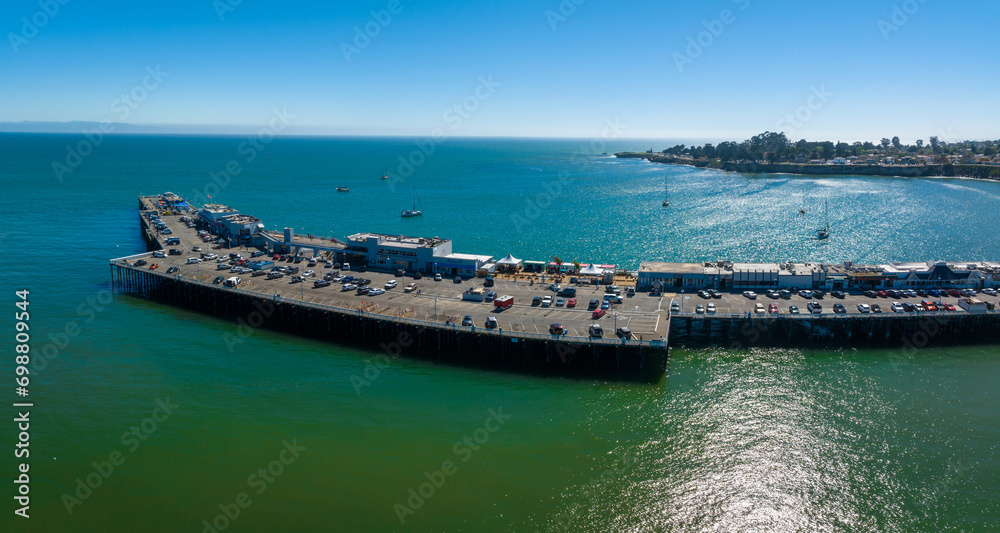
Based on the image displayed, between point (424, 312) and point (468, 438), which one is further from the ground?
point (424, 312)

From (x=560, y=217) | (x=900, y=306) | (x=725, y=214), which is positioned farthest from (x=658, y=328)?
(x=725, y=214)

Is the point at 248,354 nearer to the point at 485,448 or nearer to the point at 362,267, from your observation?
the point at 362,267

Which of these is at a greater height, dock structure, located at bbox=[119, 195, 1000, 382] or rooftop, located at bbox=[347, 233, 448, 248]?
rooftop, located at bbox=[347, 233, 448, 248]

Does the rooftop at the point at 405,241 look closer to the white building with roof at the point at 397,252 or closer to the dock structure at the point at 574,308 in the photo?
the white building with roof at the point at 397,252

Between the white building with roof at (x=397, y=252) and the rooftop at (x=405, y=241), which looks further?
the rooftop at (x=405, y=241)

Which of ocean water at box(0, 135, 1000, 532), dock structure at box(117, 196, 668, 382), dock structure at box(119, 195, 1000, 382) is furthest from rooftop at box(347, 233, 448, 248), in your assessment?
ocean water at box(0, 135, 1000, 532)

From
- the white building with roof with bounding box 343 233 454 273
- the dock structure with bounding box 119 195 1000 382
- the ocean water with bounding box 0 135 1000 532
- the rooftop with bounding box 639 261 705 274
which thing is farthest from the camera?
the white building with roof with bounding box 343 233 454 273

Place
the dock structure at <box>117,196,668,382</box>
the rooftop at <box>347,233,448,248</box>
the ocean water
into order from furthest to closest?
the rooftop at <box>347,233,448,248</box>, the dock structure at <box>117,196,668,382</box>, the ocean water

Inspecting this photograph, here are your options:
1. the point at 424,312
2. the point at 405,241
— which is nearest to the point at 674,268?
the point at 424,312

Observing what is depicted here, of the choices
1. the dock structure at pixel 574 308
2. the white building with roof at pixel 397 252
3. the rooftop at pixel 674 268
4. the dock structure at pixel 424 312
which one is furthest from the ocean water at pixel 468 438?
the white building with roof at pixel 397 252

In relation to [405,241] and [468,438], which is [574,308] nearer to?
[468,438]

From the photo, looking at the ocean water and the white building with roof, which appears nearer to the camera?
the ocean water

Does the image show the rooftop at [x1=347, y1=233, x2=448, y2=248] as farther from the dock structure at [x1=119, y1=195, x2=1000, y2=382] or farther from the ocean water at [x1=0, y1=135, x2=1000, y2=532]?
the ocean water at [x1=0, y1=135, x2=1000, y2=532]
